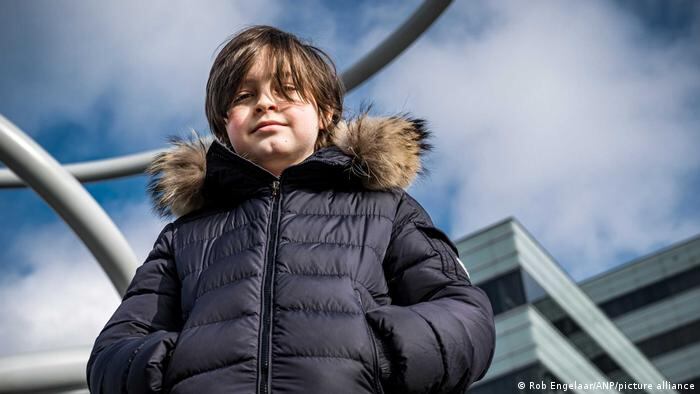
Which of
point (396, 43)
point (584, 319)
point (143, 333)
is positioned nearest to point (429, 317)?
point (143, 333)

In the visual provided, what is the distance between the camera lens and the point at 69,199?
5965mm

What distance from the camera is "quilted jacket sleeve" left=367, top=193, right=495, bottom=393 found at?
80.4 inches

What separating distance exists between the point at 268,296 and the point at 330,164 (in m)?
0.47

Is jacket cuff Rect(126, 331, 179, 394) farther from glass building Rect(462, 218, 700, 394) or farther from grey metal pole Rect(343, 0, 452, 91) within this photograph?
glass building Rect(462, 218, 700, 394)

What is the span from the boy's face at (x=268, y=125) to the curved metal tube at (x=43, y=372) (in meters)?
2.92

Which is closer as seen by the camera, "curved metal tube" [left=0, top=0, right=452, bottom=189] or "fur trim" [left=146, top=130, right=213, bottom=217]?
"fur trim" [left=146, top=130, right=213, bottom=217]

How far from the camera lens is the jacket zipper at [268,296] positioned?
6.73ft

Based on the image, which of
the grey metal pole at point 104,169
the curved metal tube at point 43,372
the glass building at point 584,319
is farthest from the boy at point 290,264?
the glass building at point 584,319

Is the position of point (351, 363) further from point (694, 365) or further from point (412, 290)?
point (694, 365)

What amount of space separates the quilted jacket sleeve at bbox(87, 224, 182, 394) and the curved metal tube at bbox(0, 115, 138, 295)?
3.26m

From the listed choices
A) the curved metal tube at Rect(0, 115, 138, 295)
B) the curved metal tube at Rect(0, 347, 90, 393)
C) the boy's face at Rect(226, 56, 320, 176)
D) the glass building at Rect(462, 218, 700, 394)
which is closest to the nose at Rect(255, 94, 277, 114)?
the boy's face at Rect(226, 56, 320, 176)

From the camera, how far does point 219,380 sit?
81.0 inches

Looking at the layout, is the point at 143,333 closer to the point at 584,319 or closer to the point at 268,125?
the point at 268,125

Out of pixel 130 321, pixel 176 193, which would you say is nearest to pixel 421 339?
pixel 130 321
